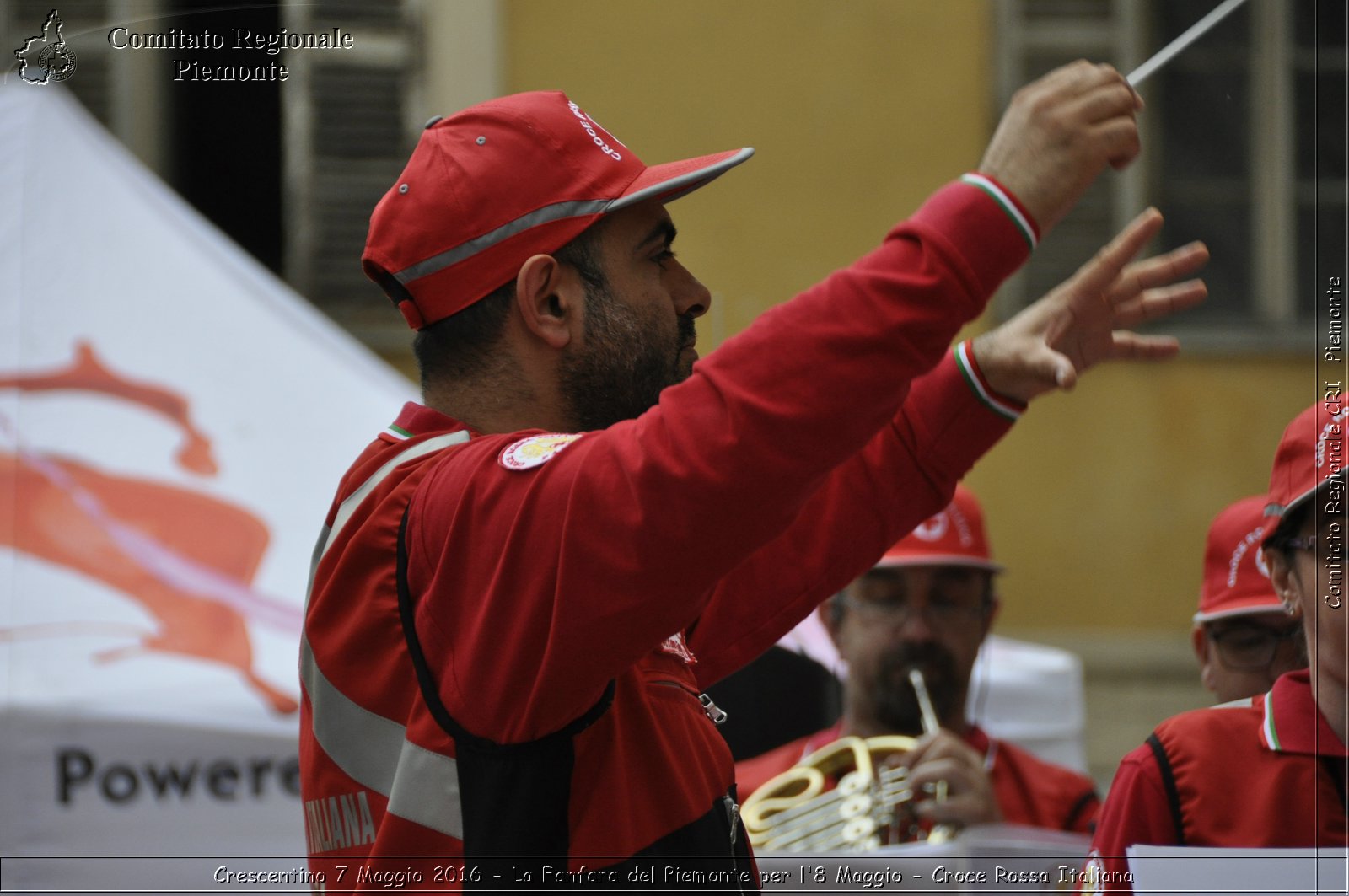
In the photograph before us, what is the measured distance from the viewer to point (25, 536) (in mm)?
3453

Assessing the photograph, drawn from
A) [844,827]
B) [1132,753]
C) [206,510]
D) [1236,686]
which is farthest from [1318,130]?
[206,510]

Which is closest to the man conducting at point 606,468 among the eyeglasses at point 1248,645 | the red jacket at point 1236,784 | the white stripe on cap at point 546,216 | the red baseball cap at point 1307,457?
the white stripe on cap at point 546,216

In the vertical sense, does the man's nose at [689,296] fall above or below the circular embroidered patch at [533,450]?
above

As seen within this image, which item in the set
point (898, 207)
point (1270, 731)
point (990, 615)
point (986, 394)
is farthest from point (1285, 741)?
point (898, 207)

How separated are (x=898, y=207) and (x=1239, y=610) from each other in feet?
4.47

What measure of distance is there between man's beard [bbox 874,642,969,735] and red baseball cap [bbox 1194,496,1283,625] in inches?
37.0

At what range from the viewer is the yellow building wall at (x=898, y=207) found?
9.07ft

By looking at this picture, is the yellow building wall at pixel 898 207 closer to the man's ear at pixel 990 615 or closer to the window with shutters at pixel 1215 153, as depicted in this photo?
the window with shutters at pixel 1215 153

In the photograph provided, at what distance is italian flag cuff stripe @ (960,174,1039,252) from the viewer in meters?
1.36

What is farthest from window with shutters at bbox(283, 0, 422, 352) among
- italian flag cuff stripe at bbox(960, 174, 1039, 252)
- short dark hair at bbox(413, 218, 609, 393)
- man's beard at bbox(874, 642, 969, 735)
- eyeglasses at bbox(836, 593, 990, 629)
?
italian flag cuff stripe at bbox(960, 174, 1039, 252)

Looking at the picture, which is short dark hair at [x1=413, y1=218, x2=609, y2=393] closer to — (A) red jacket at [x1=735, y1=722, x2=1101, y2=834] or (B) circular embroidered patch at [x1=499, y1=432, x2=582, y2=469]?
(B) circular embroidered patch at [x1=499, y1=432, x2=582, y2=469]

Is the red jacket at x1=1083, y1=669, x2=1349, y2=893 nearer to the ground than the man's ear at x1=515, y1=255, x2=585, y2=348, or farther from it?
nearer to the ground

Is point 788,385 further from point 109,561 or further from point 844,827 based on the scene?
point 109,561

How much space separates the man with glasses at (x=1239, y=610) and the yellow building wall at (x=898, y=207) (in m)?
0.22
